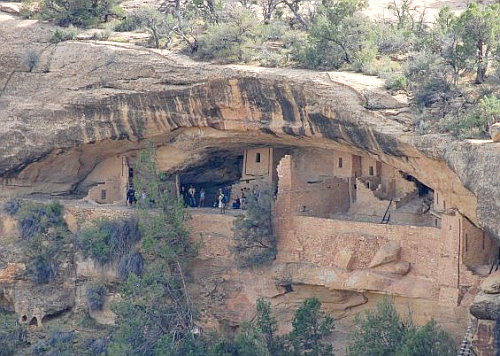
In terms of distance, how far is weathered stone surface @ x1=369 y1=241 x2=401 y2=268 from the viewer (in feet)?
88.6

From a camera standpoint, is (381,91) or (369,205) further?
(369,205)

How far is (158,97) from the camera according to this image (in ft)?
94.9

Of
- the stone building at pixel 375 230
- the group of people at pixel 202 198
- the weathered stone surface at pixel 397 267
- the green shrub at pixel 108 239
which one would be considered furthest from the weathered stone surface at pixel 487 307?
the green shrub at pixel 108 239

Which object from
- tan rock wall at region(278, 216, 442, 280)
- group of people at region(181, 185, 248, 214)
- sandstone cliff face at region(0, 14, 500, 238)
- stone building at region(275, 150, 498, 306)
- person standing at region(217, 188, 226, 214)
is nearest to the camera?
sandstone cliff face at region(0, 14, 500, 238)

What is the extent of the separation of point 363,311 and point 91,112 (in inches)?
244

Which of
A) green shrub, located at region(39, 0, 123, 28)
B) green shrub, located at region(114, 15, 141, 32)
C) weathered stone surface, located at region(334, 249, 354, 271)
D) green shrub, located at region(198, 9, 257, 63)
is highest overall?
green shrub, located at region(39, 0, 123, 28)

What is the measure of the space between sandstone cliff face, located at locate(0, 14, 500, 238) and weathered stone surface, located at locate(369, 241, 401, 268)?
1.17m

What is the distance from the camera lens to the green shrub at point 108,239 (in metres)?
29.6

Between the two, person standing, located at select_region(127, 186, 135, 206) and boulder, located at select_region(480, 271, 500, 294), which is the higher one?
person standing, located at select_region(127, 186, 135, 206)

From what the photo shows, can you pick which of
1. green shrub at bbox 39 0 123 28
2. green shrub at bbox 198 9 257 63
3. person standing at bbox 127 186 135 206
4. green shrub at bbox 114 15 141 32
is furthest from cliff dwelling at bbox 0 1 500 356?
green shrub at bbox 114 15 141 32

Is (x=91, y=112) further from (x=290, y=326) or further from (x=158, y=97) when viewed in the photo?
(x=290, y=326)

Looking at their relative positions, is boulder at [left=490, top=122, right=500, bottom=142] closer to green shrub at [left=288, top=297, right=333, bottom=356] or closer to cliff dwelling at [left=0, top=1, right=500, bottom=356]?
cliff dwelling at [left=0, top=1, right=500, bottom=356]

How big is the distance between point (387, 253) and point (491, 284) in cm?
223

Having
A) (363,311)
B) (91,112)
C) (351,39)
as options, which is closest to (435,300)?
(363,311)
